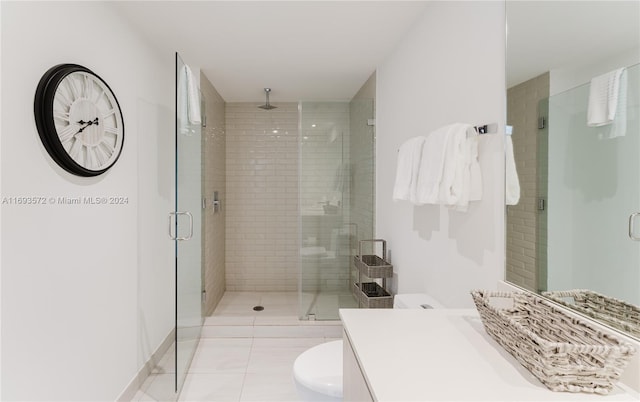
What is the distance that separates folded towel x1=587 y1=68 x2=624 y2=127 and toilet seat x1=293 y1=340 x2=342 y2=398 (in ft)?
4.39

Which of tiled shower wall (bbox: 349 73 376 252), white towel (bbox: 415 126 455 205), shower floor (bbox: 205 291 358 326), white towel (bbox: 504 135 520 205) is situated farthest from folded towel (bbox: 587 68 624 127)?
shower floor (bbox: 205 291 358 326)

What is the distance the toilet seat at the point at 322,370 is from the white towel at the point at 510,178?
1047 millimetres

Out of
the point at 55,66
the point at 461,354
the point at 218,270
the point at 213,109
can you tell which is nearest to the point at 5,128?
the point at 55,66

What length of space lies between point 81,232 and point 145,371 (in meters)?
1.22

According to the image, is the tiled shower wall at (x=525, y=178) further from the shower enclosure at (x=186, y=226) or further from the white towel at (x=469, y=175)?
the shower enclosure at (x=186, y=226)

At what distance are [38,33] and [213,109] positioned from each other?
2.15 m

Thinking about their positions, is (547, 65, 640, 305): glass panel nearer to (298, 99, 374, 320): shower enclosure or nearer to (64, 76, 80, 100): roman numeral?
(64, 76, 80, 100): roman numeral

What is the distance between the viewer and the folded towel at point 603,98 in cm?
83

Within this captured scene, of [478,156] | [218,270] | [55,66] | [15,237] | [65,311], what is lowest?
[218,270]

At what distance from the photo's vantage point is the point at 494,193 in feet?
4.44

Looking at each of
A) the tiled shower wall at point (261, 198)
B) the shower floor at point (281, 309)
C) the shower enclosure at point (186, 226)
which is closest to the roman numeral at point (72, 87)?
the shower enclosure at point (186, 226)

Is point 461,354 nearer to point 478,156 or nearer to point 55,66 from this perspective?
point 478,156

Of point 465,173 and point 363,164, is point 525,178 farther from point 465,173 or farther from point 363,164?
point 363,164

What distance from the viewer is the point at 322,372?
154 cm
